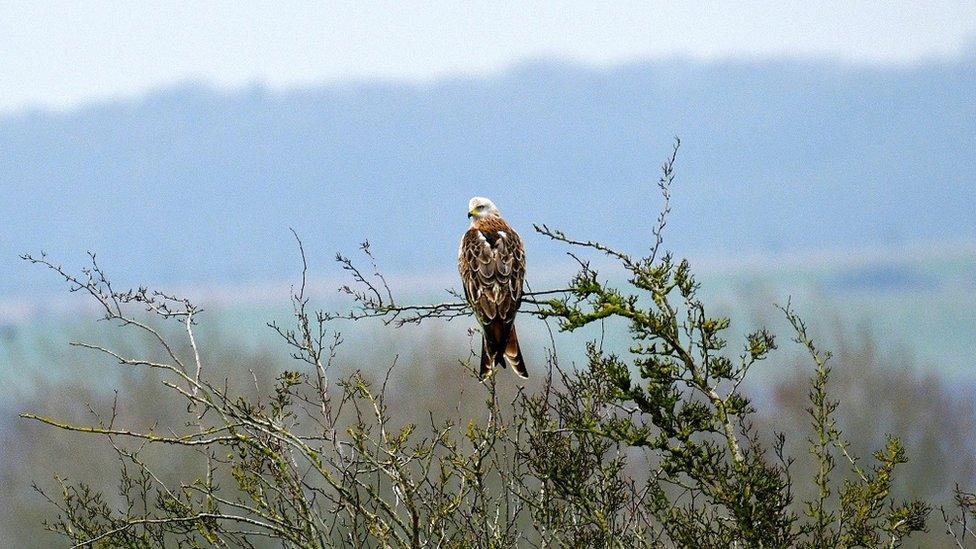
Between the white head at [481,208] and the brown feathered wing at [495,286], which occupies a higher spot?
the white head at [481,208]

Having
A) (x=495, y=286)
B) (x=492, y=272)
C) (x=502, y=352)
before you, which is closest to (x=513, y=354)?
(x=502, y=352)

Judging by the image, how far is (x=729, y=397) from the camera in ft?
16.9

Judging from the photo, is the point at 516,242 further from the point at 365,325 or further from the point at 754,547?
the point at 365,325

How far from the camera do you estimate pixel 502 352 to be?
827cm

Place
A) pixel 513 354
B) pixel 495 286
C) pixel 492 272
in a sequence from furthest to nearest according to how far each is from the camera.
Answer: pixel 492 272 → pixel 495 286 → pixel 513 354

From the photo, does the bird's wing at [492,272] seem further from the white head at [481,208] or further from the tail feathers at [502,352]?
the white head at [481,208]

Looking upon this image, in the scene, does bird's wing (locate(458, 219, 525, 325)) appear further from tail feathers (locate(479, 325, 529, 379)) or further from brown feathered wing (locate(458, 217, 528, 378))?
tail feathers (locate(479, 325, 529, 379))

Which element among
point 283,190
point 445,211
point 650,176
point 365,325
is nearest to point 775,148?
point 650,176

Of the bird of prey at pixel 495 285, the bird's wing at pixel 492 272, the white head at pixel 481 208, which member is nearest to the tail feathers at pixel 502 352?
the bird of prey at pixel 495 285

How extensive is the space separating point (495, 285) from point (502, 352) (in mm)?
568

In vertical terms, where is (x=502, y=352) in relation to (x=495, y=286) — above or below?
below

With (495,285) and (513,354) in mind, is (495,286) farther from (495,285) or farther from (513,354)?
(513,354)

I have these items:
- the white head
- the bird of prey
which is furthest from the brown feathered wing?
the white head

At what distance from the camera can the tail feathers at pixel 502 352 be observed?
803 centimetres
